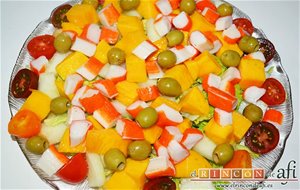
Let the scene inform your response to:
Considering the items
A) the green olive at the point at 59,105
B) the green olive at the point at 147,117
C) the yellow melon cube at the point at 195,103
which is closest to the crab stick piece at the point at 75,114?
the green olive at the point at 59,105

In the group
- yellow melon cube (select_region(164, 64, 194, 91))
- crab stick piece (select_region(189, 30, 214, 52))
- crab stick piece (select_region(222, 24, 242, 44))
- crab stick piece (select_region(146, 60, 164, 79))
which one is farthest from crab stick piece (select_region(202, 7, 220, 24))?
crab stick piece (select_region(146, 60, 164, 79))

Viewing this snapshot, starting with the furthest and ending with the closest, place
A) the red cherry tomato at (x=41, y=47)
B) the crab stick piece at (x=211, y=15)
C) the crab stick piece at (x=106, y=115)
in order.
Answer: the crab stick piece at (x=211, y=15) → the red cherry tomato at (x=41, y=47) → the crab stick piece at (x=106, y=115)

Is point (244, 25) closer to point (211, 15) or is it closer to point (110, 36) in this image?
point (211, 15)

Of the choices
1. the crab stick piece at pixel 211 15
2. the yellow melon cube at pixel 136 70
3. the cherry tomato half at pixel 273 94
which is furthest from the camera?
the crab stick piece at pixel 211 15

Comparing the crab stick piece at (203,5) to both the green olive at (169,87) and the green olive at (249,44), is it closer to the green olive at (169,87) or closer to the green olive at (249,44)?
the green olive at (249,44)

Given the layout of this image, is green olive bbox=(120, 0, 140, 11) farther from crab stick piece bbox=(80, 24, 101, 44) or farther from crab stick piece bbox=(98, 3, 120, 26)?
crab stick piece bbox=(80, 24, 101, 44)

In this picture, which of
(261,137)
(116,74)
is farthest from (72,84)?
(261,137)
